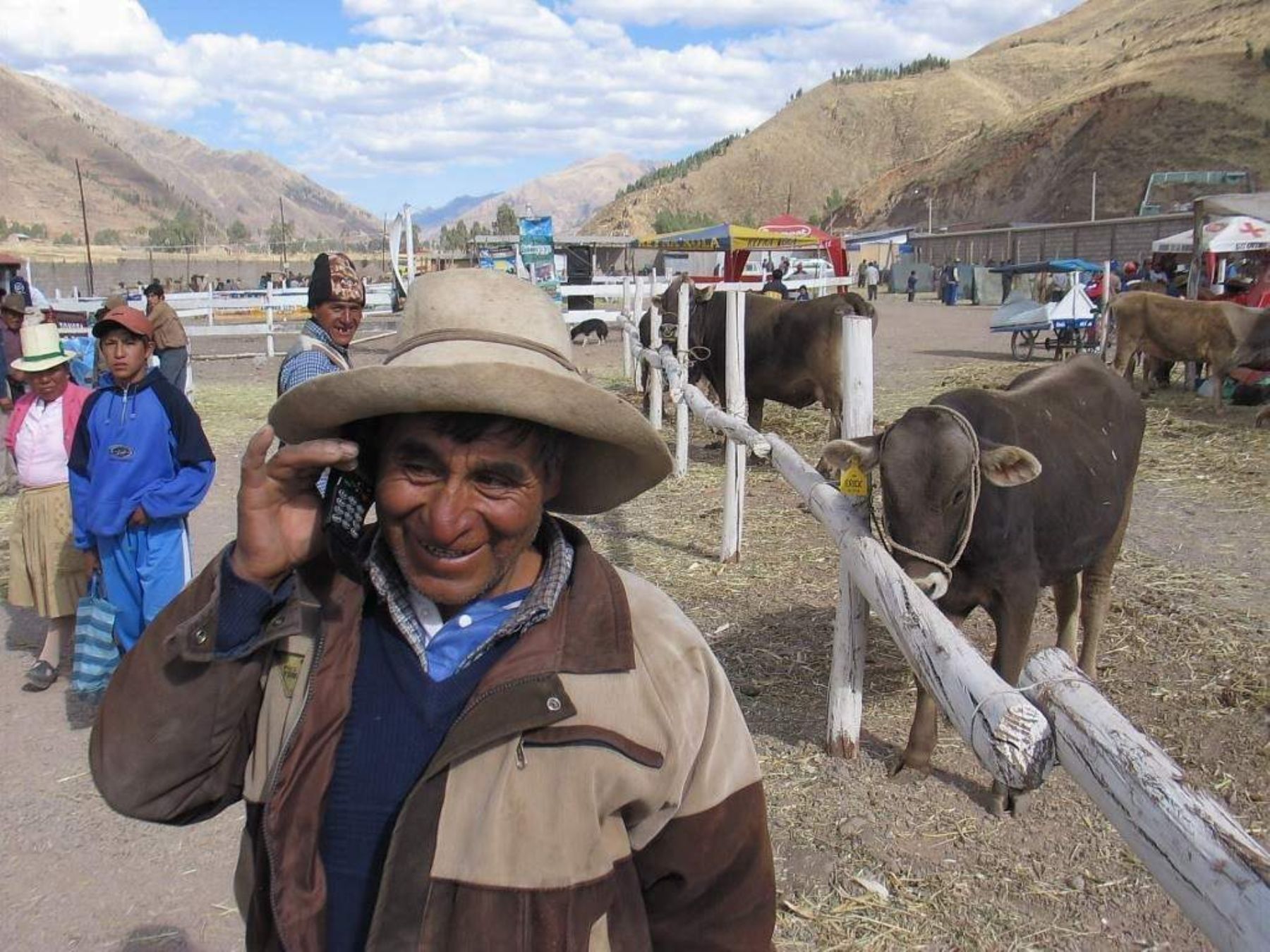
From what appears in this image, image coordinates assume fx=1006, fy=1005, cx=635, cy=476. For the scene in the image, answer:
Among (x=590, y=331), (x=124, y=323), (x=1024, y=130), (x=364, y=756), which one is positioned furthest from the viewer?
(x=1024, y=130)

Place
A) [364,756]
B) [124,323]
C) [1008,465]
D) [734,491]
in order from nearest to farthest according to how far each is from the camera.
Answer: [364,756], [1008,465], [124,323], [734,491]

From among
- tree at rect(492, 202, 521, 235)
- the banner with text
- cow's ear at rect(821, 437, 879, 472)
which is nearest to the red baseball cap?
cow's ear at rect(821, 437, 879, 472)

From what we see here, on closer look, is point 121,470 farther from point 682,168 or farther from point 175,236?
point 682,168

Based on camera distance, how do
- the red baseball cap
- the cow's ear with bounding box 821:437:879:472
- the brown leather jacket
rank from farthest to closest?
the red baseball cap < the cow's ear with bounding box 821:437:879:472 < the brown leather jacket

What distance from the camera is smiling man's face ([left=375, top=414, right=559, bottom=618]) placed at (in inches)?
64.2

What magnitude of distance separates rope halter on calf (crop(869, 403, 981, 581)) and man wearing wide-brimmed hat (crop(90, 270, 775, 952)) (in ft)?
7.51

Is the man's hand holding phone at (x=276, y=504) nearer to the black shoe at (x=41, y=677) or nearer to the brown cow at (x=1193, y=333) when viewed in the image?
the black shoe at (x=41, y=677)

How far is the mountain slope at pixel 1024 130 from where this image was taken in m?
54.8

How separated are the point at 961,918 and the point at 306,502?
8.62 feet

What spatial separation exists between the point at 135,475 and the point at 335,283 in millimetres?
1248

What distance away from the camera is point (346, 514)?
173 cm

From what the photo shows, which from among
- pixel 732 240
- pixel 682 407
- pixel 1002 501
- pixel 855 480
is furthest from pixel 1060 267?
pixel 855 480

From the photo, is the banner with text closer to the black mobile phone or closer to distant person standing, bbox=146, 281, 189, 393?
distant person standing, bbox=146, 281, 189, 393

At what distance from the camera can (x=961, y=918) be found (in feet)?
Result: 10.6
